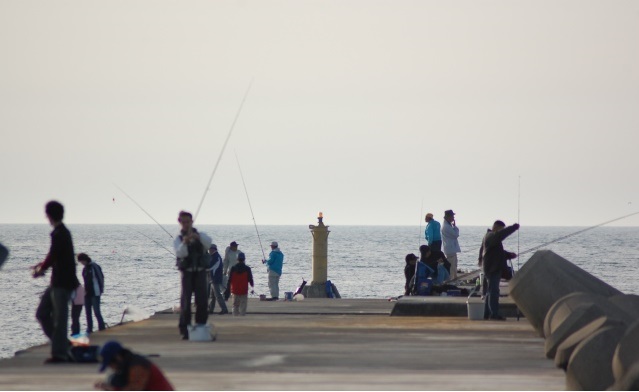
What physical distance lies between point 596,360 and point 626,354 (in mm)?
1234

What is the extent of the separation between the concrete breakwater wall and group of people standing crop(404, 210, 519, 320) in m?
3.33

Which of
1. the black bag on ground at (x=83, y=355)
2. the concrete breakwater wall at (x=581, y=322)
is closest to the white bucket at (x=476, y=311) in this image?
the concrete breakwater wall at (x=581, y=322)

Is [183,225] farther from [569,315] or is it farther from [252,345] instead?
[569,315]

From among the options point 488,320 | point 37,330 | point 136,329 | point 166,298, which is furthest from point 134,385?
point 166,298

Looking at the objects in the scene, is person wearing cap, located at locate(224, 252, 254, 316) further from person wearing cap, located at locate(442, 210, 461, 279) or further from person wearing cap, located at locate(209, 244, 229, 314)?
person wearing cap, located at locate(442, 210, 461, 279)

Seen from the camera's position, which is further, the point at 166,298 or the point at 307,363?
the point at 166,298

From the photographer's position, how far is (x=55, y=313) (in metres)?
14.5

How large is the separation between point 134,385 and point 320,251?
2663 cm

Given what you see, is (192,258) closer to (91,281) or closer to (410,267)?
(91,281)

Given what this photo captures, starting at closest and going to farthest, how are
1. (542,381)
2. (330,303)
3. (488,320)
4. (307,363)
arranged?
1. (542,381)
2. (307,363)
3. (488,320)
4. (330,303)

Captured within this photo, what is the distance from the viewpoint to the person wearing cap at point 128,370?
31.0ft

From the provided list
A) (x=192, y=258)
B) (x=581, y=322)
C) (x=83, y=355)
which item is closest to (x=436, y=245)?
(x=192, y=258)

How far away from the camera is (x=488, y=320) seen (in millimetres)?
22578

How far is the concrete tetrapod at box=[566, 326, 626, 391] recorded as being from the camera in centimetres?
1212
